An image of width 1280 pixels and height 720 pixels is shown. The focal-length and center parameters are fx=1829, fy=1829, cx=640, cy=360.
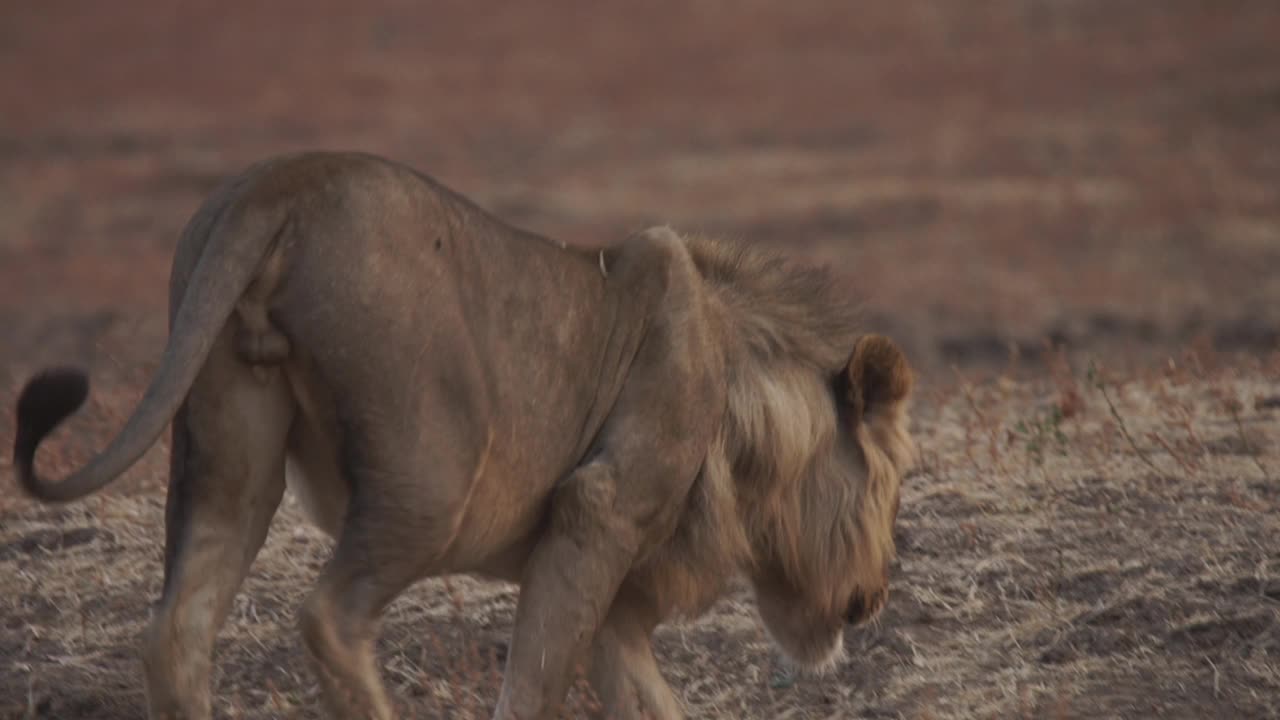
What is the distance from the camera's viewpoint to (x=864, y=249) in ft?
58.3

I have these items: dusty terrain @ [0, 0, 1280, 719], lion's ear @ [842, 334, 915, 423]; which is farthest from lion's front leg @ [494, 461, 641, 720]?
lion's ear @ [842, 334, 915, 423]

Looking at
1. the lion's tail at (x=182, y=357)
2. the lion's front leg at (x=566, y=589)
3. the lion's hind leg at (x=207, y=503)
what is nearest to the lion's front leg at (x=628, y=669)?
the lion's front leg at (x=566, y=589)

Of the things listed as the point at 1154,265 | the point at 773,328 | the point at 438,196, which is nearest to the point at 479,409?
the point at 438,196

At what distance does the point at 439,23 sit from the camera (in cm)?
3256

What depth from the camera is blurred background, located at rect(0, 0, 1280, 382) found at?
15812mm

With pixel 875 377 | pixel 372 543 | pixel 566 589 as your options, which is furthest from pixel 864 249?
pixel 372 543

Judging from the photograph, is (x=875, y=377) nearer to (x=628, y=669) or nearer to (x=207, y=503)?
(x=628, y=669)

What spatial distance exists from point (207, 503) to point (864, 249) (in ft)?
46.1

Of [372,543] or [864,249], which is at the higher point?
[372,543]

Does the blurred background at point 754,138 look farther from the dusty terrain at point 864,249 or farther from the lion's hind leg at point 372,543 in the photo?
the lion's hind leg at point 372,543

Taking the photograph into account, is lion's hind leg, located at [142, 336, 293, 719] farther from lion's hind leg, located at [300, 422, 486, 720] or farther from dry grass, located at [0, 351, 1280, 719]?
dry grass, located at [0, 351, 1280, 719]

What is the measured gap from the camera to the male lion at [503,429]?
407cm

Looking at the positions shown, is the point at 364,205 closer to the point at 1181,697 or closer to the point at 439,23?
the point at 1181,697

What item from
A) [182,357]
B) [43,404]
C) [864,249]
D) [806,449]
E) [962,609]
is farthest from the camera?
[864,249]
